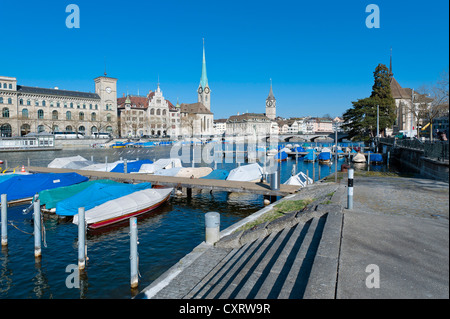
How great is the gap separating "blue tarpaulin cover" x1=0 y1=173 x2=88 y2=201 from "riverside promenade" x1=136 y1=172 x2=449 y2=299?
19.5 m

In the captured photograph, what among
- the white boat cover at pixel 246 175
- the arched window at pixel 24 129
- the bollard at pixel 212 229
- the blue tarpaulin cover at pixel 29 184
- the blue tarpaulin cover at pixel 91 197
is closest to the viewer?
the bollard at pixel 212 229

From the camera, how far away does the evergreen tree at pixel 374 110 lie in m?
75.1

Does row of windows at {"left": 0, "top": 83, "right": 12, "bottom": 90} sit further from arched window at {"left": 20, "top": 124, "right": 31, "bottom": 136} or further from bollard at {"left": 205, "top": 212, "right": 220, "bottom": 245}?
bollard at {"left": 205, "top": 212, "right": 220, "bottom": 245}

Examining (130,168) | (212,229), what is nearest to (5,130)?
(130,168)

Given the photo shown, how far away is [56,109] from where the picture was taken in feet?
368

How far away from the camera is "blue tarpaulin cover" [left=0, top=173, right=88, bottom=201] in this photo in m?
23.2

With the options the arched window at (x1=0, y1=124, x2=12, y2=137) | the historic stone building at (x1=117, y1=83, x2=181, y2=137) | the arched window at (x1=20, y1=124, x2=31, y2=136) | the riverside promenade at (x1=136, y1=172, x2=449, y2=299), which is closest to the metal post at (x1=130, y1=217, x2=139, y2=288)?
the riverside promenade at (x1=136, y1=172, x2=449, y2=299)

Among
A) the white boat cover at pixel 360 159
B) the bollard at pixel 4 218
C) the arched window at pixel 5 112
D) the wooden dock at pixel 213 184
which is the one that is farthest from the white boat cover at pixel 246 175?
the arched window at pixel 5 112

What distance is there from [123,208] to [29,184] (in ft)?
36.4

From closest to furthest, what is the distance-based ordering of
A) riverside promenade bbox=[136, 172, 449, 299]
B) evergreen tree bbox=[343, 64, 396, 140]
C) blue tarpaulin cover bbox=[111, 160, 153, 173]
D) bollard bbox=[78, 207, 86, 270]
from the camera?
1. riverside promenade bbox=[136, 172, 449, 299]
2. bollard bbox=[78, 207, 86, 270]
3. blue tarpaulin cover bbox=[111, 160, 153, 173]
4. evergreen tree bbox=[343, 64, 396, 140]

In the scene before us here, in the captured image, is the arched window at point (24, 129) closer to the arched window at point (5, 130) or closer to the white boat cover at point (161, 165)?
the arched window at point (5, 130)

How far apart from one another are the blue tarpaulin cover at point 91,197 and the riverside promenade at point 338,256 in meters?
10.8

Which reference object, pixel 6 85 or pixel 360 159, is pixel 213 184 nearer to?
pixel 360 159
